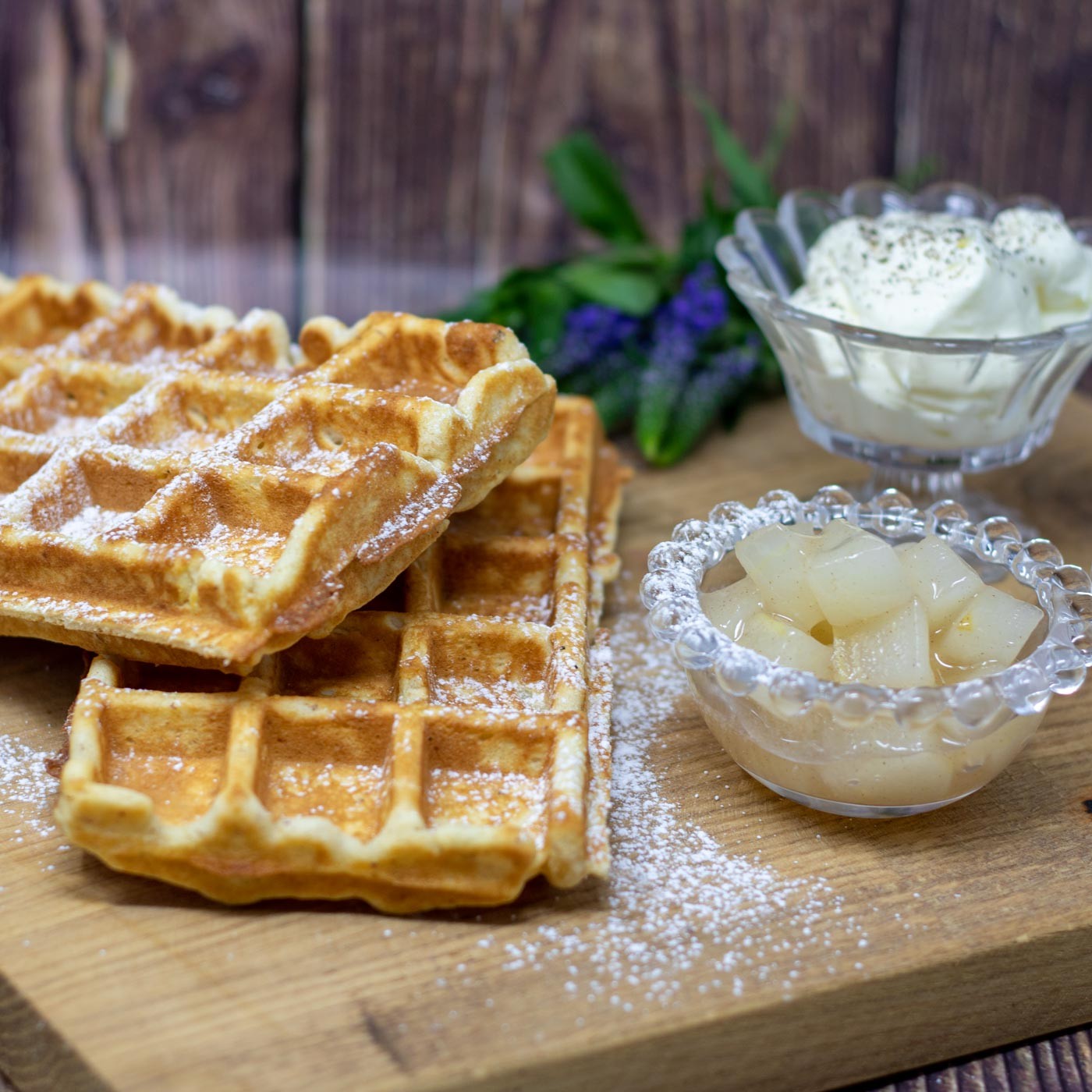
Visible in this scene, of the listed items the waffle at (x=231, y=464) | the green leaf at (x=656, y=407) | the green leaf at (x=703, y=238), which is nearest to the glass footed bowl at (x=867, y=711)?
the waffle at (x=231, y=464)

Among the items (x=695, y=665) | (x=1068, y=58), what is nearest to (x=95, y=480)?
(x=695, y=665)

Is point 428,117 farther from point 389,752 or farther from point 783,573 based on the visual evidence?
point 389,752

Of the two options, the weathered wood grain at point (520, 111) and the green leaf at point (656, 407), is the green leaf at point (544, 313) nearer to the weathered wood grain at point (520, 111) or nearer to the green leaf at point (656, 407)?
the green leaf at point (656, 407)

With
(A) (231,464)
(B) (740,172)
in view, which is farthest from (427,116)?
(A) (231,464)

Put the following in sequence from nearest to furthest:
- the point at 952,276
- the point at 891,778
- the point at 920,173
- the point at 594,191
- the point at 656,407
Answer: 1. the point at 891,778
2. the point at 952,276
3. the point at 656,407
4. the point at 594,191
5. the point at 920,173

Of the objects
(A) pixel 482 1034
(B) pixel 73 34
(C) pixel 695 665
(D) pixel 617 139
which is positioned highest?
(B) pixel 73 34

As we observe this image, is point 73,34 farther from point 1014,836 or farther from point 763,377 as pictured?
point 1014,836
